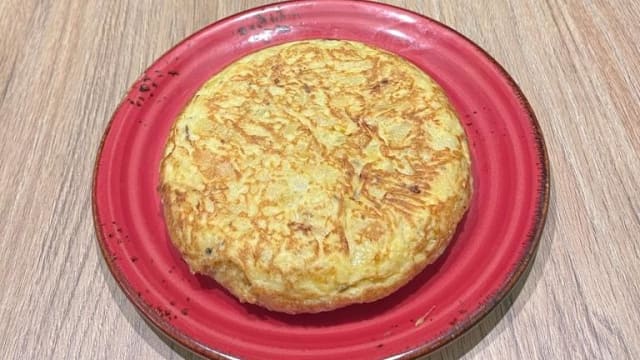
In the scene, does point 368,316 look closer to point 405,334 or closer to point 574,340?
point 405,334

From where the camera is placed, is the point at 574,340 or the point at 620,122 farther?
the point at 620,122

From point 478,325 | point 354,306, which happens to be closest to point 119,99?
point 354,306

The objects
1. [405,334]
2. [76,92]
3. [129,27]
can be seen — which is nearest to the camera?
[405,334]

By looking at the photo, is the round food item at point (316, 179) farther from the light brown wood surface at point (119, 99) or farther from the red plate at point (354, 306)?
the light brown wood surface at point (119, 99)

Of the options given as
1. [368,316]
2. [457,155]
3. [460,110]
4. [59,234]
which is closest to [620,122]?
[460,110]

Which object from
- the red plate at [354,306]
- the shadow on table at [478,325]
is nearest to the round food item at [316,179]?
the red plate at [354,306]

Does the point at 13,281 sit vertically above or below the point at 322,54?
below
